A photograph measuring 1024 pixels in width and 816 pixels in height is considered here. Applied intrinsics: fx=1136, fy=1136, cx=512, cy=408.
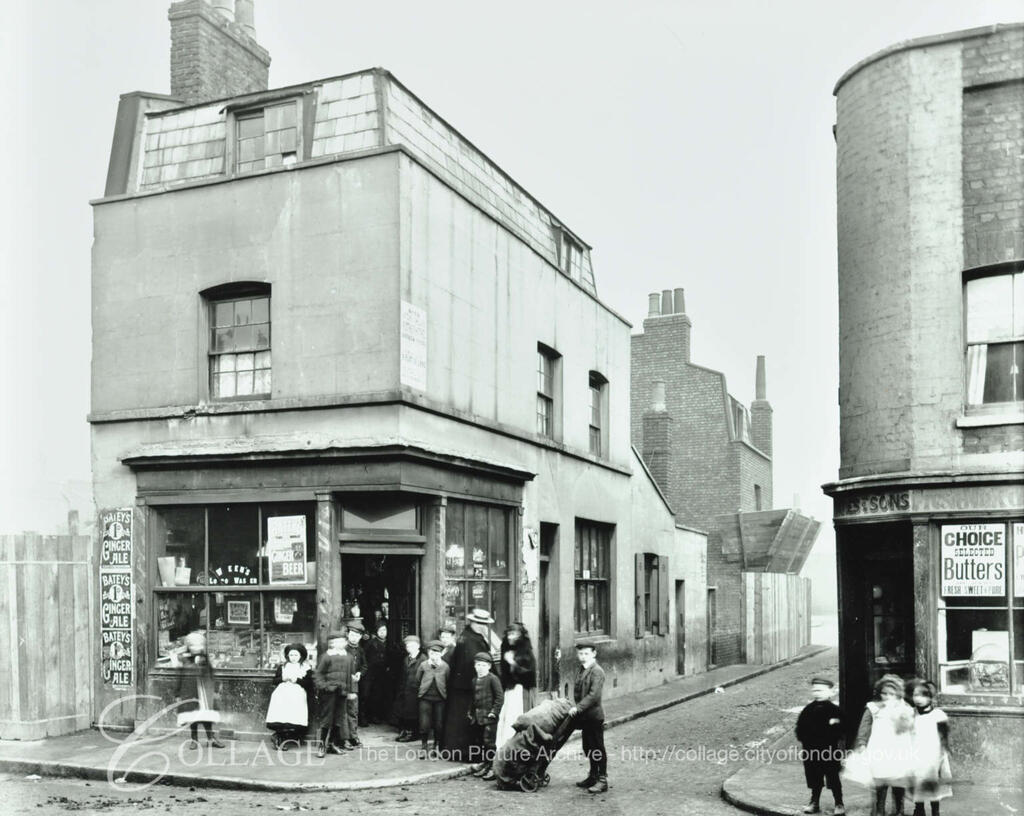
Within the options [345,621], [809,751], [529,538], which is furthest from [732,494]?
[809,751]

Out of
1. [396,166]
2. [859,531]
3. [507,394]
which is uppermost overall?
[396,166]

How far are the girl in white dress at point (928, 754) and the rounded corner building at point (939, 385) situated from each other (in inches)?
83.1

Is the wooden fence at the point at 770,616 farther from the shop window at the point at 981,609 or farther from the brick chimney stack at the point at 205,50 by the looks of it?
the brick chimney stack at the point at 205,50

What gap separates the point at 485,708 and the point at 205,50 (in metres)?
11.2

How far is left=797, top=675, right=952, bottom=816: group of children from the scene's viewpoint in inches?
388

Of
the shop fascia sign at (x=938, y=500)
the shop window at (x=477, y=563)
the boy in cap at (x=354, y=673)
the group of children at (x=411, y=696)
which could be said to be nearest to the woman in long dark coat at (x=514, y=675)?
the group of children at (x=411, y=696)

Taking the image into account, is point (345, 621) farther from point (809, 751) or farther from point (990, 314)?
point (990, 314)

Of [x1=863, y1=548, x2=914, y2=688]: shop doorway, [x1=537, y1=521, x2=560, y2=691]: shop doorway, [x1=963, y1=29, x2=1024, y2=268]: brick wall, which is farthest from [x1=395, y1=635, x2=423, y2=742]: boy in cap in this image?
[x1=963, y1=29, x2=1024, y2=268]: brick wall

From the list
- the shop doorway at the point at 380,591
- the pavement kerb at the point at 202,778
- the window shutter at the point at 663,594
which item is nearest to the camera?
the pavement kerb at the point at 202,778

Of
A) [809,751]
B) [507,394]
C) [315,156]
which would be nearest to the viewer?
[809,751]

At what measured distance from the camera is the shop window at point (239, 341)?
15.6 m

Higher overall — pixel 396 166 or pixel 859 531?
pixel 396 166

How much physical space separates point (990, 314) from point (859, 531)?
2860 mm

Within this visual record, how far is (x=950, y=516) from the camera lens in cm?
1234
